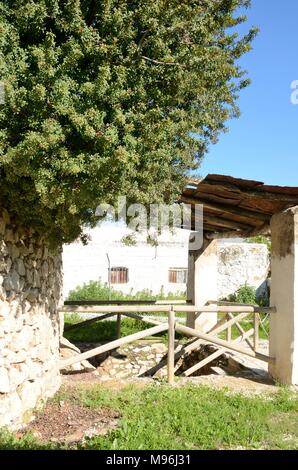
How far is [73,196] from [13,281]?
1260 mm

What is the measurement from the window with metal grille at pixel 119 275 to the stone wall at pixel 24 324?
14.5m

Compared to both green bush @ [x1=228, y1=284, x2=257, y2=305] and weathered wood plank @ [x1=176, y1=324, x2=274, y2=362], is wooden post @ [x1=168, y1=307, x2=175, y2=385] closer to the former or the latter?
weathered wood plank @ [x1=176, y1=324, x2=274, y2=362]

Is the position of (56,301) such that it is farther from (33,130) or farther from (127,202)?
(33,130)

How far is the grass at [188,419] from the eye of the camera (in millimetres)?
3867

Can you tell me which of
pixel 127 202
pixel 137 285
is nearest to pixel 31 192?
pixel 127 202

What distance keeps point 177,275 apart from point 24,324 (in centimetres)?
1710

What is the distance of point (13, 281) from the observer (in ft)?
14.8

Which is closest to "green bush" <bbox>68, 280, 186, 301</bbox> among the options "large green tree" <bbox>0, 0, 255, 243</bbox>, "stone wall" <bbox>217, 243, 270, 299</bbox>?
"stone wall" <bbox>217, 243, 270, 299</bbox>

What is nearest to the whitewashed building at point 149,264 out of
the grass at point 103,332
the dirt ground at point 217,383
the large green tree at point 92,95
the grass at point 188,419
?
the grass at point 103,332

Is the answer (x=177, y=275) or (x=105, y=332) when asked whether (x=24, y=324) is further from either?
(x=177, y=275)

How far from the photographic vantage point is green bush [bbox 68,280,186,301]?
1830 cm

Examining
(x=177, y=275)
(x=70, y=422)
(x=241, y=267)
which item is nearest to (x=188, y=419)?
(x=70, y=422)

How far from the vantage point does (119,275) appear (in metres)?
20.4

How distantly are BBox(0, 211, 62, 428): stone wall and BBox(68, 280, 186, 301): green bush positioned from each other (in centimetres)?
1255
